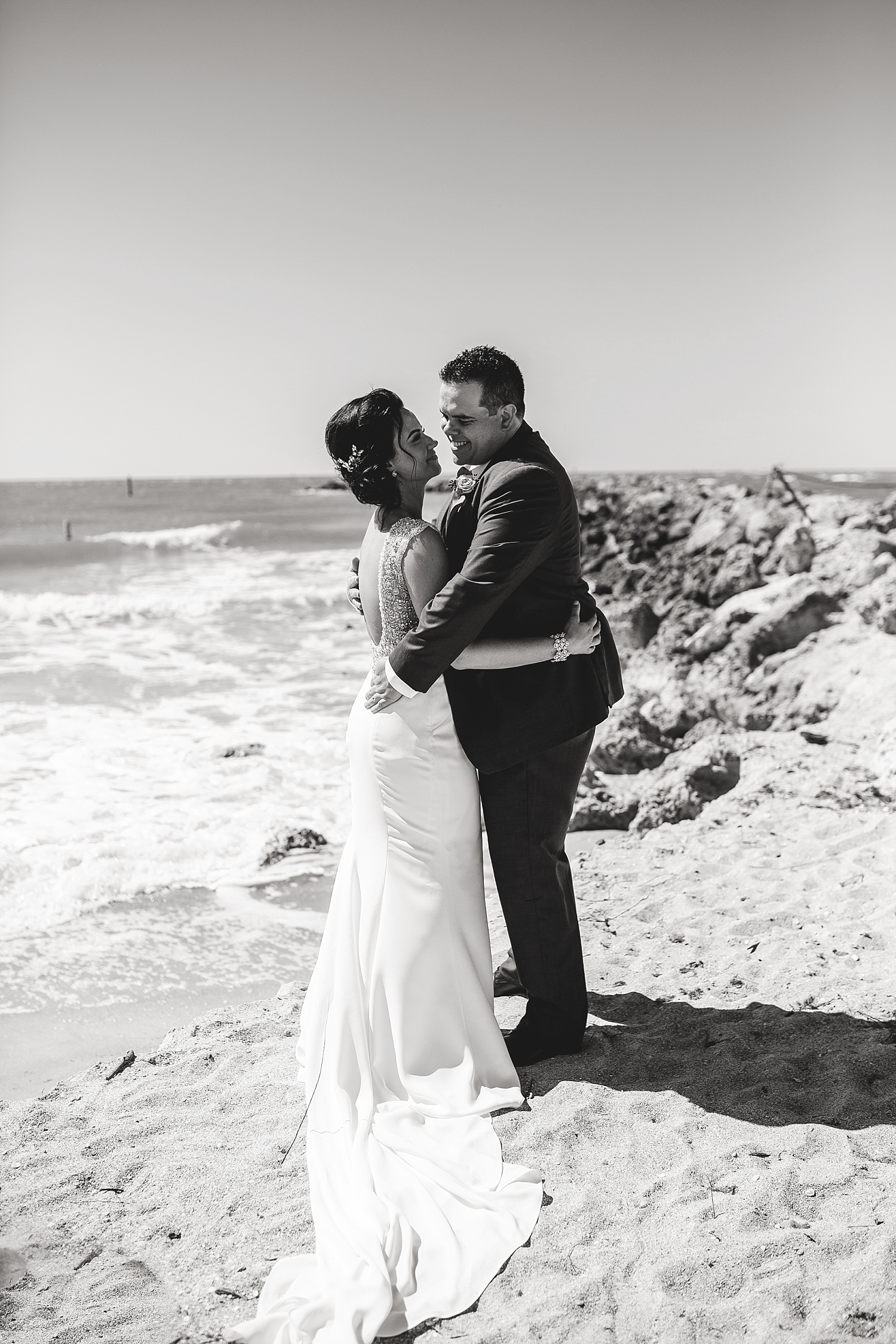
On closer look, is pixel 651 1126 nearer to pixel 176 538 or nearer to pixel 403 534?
pixel 403 534

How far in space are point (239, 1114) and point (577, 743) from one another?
173 cm

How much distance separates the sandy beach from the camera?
Result: 244 centimetres

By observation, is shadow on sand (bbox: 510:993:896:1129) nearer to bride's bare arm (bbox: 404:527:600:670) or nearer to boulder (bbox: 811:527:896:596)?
bride's bare arm (bbox: 404:527:600:670)

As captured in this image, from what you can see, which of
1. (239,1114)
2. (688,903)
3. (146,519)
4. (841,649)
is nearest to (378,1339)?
(239,1114)

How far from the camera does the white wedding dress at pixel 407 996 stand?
2873mm

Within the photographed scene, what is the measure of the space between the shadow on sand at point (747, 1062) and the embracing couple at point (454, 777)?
0.18m

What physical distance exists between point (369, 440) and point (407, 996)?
5.99ft

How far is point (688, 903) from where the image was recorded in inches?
191

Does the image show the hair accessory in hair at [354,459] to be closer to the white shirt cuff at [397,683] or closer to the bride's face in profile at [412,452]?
the bride's face in profile at [412,452]

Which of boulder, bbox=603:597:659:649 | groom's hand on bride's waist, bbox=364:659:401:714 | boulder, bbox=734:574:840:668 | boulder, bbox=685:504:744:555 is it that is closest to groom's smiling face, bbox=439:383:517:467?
groom's hand on bride's waist, bbox=364:659:401:714

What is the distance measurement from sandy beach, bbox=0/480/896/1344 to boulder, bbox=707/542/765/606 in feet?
21.7

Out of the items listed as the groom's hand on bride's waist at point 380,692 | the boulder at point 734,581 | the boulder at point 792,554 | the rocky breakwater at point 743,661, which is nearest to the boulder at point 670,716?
the rocky breakwater at point 743,661

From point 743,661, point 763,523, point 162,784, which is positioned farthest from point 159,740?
point 763,523

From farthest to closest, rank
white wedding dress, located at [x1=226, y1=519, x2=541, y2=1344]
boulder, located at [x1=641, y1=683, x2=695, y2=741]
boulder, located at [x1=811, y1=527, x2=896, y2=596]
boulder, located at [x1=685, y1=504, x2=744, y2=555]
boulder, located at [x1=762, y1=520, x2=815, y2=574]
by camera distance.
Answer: boulder, located at [x1=685, y1=504, x2=744, y2=555]
boulder, located at [x1=762, y1=520, x2=815, y2=574]
boulder, located at [x1=811, y1=527, x2=896, y2=596]
boulder, located at [x1=641, y1=683, x2=695, y2=741]
white wedding dress, located at [x1=226, y1=519, x2=541, y2=1344]
